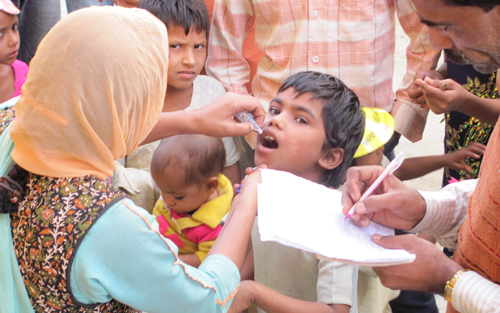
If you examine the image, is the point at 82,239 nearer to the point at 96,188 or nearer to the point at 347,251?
the point at 96,188

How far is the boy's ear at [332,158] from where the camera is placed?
1920mm

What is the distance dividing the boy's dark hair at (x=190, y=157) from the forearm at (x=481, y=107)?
4.05ft

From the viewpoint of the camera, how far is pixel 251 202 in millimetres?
1493

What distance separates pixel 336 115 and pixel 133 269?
3.74 ft

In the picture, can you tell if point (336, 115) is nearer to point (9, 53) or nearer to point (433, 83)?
point (433, 83)

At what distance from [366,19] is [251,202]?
59.2 inches

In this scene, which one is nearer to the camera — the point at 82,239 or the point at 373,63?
the point at 82,239

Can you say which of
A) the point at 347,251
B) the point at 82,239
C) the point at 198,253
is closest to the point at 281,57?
the point at 198,253

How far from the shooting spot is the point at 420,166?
2434mm

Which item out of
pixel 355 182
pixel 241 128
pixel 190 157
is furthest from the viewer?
pixel 190 157

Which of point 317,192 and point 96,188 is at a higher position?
point 96,188

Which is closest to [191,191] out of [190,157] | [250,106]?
[190,157]

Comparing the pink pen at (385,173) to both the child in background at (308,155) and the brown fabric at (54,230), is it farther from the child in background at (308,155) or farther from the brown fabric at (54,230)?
the brown fabric at (54,230)

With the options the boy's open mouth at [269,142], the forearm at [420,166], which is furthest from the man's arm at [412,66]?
the boy's open mouth at [269,142]
